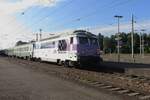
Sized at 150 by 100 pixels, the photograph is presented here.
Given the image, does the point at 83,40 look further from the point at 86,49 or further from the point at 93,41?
the point at 93,41

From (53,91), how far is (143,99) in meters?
3.67

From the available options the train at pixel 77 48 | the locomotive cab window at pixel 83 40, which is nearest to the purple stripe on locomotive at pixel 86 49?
the train at pixel 77 48

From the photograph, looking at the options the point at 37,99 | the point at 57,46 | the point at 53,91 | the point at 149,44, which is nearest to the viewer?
the point at 37,99

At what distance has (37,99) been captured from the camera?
10445 mm

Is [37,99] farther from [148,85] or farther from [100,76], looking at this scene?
[100,76]

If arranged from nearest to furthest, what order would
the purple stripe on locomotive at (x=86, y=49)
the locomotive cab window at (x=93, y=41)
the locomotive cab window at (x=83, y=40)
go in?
the purple stripe on locomotive at (x=86, y=49), the locomotive cab window at (x=83, y=40), the locomotive cab window at (x=93, y=41)

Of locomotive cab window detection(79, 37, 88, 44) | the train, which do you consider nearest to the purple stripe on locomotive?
the train

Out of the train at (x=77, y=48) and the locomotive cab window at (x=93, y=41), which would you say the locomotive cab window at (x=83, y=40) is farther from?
the locomotive cab window at (x=93, y=41)

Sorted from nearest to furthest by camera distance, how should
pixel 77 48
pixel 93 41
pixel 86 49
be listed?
1. pixel 77 48
2. pixel 86 49
3. pixel 93 41

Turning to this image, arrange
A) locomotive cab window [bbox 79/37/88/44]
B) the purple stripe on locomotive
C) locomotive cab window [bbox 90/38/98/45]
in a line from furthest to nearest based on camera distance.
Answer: locomotive cab window [bbox 90/38/98/45] < locomotive cab window [bbox 79/37/88/44] < the purple stripe on locomotive

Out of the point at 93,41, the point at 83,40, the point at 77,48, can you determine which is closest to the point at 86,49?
the point at 83,40

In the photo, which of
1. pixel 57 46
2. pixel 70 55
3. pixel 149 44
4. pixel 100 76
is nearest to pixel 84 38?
pixel 70 55

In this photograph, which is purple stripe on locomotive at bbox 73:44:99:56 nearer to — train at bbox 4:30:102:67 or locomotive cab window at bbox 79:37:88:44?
train at bbox 4:30:102:67

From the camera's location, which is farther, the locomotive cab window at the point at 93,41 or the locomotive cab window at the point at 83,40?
the locomotive cab window at the point at 93,41
